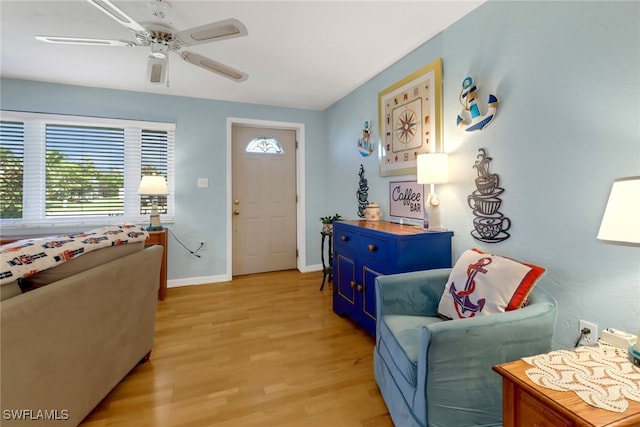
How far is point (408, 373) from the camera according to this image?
121cm

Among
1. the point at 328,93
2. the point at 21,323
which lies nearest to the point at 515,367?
the point at 21,323

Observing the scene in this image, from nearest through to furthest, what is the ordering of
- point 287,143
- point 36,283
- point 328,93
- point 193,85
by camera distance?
point 36,283, point 193,85, point 328,93, point 287,143

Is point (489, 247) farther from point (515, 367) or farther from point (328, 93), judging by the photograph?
point (328, 93)

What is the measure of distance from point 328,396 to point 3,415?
133cm

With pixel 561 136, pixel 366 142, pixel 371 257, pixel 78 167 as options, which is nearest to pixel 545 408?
pixel 561 136

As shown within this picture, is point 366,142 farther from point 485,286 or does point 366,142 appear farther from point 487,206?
point 485,286

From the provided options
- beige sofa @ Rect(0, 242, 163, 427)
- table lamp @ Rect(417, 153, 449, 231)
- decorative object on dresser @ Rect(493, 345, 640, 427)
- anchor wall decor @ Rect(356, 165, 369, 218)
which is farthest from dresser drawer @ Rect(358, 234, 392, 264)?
beige sofa @ Rect(0, 242, 163, 427)

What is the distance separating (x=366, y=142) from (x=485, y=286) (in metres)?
2.04

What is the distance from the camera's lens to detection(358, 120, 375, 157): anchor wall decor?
3009 mm

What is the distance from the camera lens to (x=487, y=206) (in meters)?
1.82

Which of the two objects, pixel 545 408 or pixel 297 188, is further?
pixel 297 188

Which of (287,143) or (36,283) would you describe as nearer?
(36,283)

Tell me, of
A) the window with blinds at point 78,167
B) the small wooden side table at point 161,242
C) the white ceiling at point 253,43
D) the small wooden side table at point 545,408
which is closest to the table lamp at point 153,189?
the small wooden side table at point 161,242

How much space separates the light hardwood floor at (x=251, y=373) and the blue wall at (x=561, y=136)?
1.13 metres
